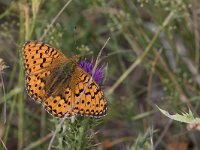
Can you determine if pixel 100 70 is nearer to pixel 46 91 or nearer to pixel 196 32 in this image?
pixel 46 91

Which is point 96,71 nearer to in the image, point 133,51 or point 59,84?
point 59,84

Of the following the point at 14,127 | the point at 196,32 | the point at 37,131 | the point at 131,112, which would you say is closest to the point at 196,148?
the point at 131,112

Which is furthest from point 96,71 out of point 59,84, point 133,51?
point 133,51

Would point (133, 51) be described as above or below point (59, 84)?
above

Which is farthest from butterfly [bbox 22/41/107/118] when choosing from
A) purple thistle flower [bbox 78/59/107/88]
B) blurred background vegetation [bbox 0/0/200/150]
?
blurred background vegetation [bbox 0/0/200/150]

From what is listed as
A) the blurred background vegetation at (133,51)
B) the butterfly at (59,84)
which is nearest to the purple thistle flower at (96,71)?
the butterfly at (59,84)

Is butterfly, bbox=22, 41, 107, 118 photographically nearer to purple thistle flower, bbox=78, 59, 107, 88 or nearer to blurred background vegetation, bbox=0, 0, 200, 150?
purple thistle flower, bbox=78, 59, 107, 88

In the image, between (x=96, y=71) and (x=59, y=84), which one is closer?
(x=96, y=71)

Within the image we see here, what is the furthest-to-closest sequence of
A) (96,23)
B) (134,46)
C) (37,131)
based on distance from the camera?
1. (96,23)
2. (37,131)
3. (134,46)

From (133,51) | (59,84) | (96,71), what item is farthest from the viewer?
(133,51)
